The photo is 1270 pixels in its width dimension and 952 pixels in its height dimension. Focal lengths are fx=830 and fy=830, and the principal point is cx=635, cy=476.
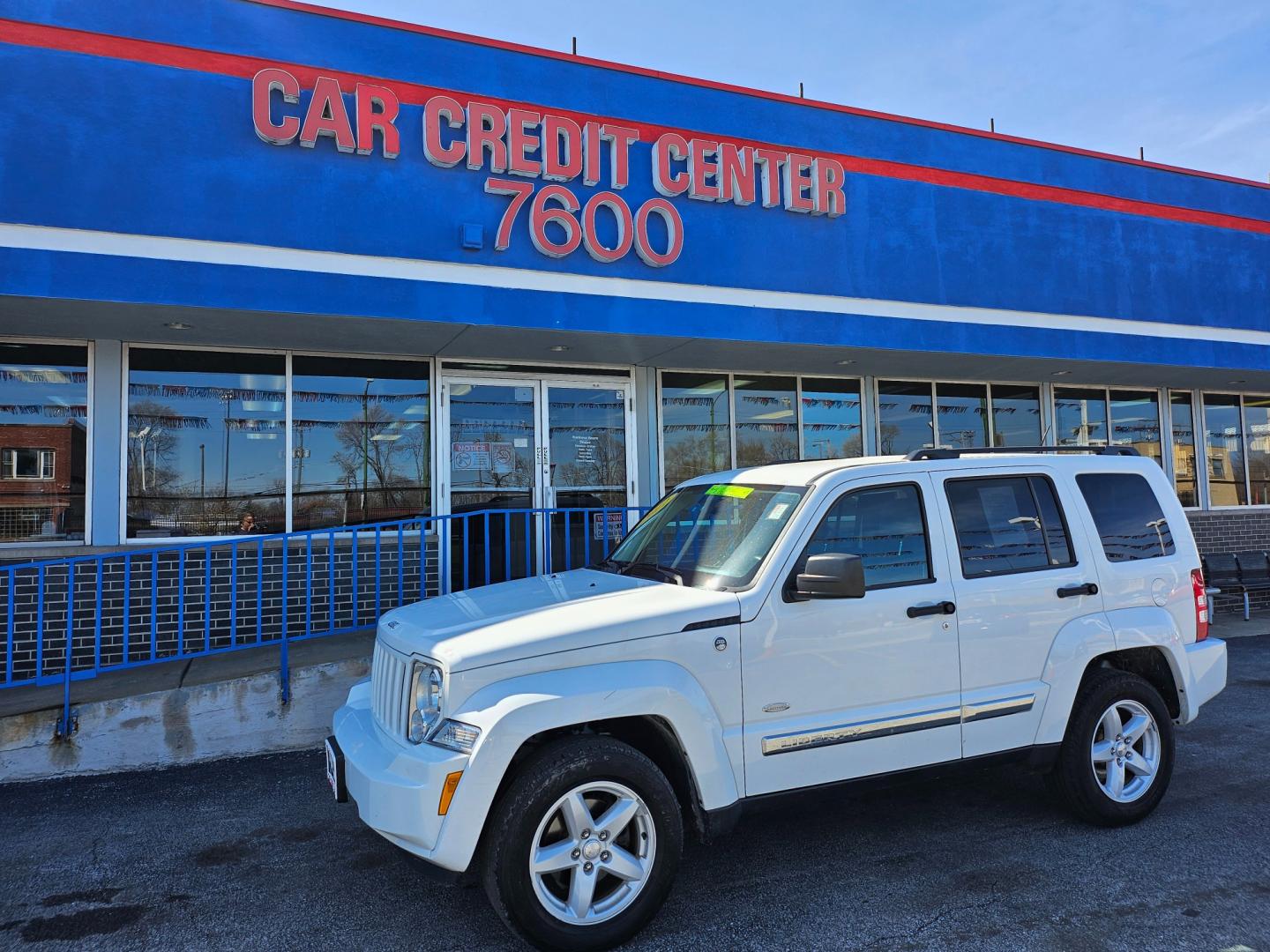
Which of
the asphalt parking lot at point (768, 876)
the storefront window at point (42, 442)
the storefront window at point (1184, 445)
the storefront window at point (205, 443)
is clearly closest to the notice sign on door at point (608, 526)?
the storefront window at point (205, 443)

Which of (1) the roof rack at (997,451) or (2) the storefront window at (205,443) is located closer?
(1) the roof rack at (997,451)

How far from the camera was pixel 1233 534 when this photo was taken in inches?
495

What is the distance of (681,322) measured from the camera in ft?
26.7

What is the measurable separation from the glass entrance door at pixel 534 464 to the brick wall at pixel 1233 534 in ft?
29.1

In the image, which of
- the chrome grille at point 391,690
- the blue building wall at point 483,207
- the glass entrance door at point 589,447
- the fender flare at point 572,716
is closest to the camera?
the fender flare at point 572,716

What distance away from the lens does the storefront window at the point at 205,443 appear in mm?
7734

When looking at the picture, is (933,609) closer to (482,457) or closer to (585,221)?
(585,221)

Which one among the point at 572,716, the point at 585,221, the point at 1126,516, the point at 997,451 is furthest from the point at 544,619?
the point at 585,221

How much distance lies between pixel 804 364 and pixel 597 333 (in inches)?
122

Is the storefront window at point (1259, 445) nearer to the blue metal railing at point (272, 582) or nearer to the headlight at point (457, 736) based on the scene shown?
the blue metal railing at point (272, 582)

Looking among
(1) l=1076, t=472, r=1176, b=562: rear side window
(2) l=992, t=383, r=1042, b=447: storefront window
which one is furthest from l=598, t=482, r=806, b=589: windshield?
(2) l=992, t=383, r=1042, b=447: storefront window

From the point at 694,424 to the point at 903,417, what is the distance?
3.07 meters

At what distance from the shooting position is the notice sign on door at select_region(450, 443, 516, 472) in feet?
28.6

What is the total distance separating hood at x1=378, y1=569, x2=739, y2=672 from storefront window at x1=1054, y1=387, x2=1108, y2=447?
996 centimetres
